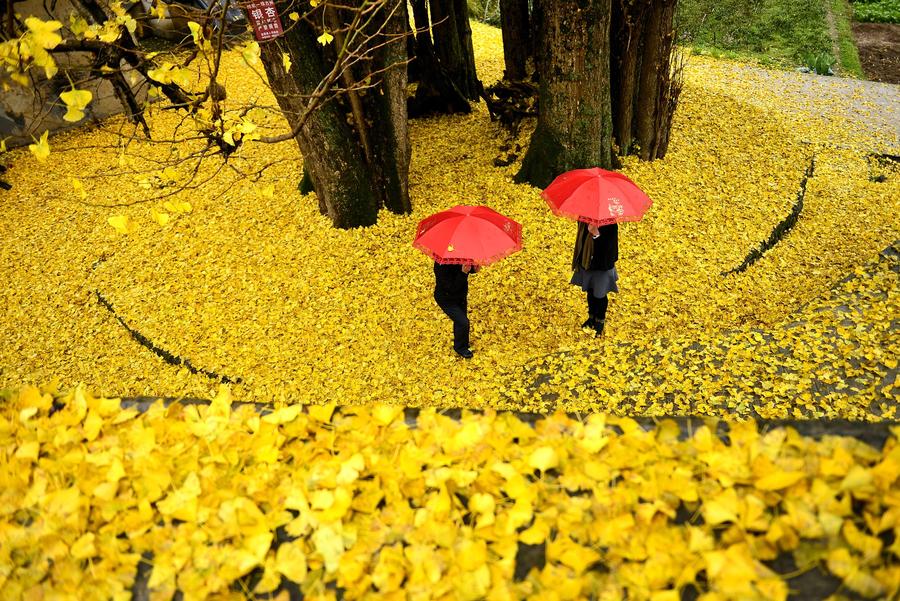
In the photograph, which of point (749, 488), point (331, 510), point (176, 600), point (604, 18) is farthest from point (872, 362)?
point (176, 600)

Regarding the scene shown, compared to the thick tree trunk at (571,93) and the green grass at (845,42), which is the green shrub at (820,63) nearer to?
the green grass at (845,42)

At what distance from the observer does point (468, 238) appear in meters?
4.00

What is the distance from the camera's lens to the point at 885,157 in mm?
7793

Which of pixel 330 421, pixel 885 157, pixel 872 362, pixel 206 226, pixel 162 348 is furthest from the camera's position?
pixel 885 157

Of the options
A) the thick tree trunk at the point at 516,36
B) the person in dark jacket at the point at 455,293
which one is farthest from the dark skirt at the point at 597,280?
the thick tree trunk at the point at 516,36

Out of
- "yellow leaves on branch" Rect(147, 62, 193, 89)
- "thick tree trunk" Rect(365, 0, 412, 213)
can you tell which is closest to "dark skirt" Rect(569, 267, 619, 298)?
"thick tree trunk" Rect(365, 0, 412, 213)

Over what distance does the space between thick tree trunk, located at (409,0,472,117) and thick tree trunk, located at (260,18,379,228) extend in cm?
295

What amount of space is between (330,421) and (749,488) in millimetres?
1372

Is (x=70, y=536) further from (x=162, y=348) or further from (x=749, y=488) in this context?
(x=162, y=348)

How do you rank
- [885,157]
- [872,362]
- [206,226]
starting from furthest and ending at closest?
1. [885,157]
2. [206,226]
3. [872,362]

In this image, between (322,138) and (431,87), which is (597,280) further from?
(431,87)

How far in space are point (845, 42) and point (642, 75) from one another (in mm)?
11403

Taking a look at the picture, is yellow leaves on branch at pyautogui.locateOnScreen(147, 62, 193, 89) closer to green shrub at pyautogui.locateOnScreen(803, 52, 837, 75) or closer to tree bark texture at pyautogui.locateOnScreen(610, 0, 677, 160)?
tree bark texture at pyautogui.locateOnScreen(610, 0, 677, 160)

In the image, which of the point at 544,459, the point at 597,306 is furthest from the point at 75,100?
the point at 597,306
